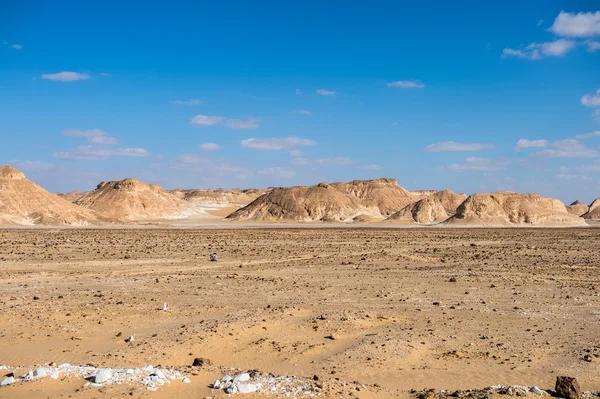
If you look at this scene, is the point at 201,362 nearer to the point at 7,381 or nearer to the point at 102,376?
the point at 102,376

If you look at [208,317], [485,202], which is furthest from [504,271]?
[485,202]

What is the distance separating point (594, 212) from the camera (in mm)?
180500

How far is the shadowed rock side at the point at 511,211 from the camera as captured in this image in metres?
104

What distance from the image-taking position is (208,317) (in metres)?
13.6

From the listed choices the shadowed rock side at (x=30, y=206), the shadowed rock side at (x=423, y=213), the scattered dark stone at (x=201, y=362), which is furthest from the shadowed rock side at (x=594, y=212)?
the scattered dark stone at (x=201, y=362)

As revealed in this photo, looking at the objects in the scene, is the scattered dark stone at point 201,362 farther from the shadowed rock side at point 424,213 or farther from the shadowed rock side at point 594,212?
the shadowed rock side at point 594,212

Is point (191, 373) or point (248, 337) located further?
point (248, 337)

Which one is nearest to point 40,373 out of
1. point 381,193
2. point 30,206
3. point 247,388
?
point 247,388

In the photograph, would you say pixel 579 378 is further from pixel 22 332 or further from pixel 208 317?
pixel 22 332

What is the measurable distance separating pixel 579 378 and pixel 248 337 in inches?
250

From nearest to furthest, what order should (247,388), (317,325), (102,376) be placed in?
1. (247,388)
2. (102,376)
3. (317,325)

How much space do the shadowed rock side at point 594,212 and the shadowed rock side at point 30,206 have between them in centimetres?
15578

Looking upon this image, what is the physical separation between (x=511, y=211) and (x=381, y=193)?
197ft

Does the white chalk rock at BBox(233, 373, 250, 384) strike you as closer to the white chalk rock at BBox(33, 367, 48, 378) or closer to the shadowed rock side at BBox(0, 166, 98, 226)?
the white chalk rock at BBox(33, 367, 48, 378)
